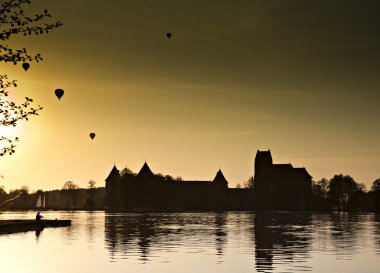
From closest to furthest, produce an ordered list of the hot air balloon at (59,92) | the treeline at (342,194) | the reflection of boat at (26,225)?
the hot air balloon at (59,92) < the reflection of boat at (26,225) < the treeline at (342,194)

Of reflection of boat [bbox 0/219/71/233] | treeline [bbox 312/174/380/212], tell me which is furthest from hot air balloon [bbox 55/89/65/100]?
treeline [bbox 312/174/380/212]

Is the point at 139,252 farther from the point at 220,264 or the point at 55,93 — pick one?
the point at 55,93

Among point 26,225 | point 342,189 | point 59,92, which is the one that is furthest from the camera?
point 342,189

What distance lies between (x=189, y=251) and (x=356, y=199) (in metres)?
151

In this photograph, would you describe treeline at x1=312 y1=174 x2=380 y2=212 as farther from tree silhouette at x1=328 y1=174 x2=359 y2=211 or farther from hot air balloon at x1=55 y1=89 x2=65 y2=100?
hot air balloon at x1=55 y1=89 x2=65 y2=100

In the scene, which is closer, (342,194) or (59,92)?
(59,92)

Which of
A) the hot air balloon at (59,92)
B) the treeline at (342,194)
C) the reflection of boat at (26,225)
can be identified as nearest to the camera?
the hot air balloon at (59,92)

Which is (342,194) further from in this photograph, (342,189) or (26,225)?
(26,225)

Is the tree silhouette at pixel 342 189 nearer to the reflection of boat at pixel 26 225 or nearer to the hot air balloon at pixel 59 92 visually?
the reflection of boat at pixel 26 225

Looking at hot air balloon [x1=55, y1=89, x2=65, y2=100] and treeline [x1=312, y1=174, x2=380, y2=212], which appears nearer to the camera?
hot air balloon [x1=55, y1=89, x2=65, y2=100]

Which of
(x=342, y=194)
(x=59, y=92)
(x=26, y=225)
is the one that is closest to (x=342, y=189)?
(x=342, y=194)

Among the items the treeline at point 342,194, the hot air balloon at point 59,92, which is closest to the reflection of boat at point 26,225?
the hot air balloon at point 59,92

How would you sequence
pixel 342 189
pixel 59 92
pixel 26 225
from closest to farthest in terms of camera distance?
pixel 59 92, pixel 26 225, pixel 342 189

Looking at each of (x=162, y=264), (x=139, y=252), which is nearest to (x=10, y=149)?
(x=162, y=264)
